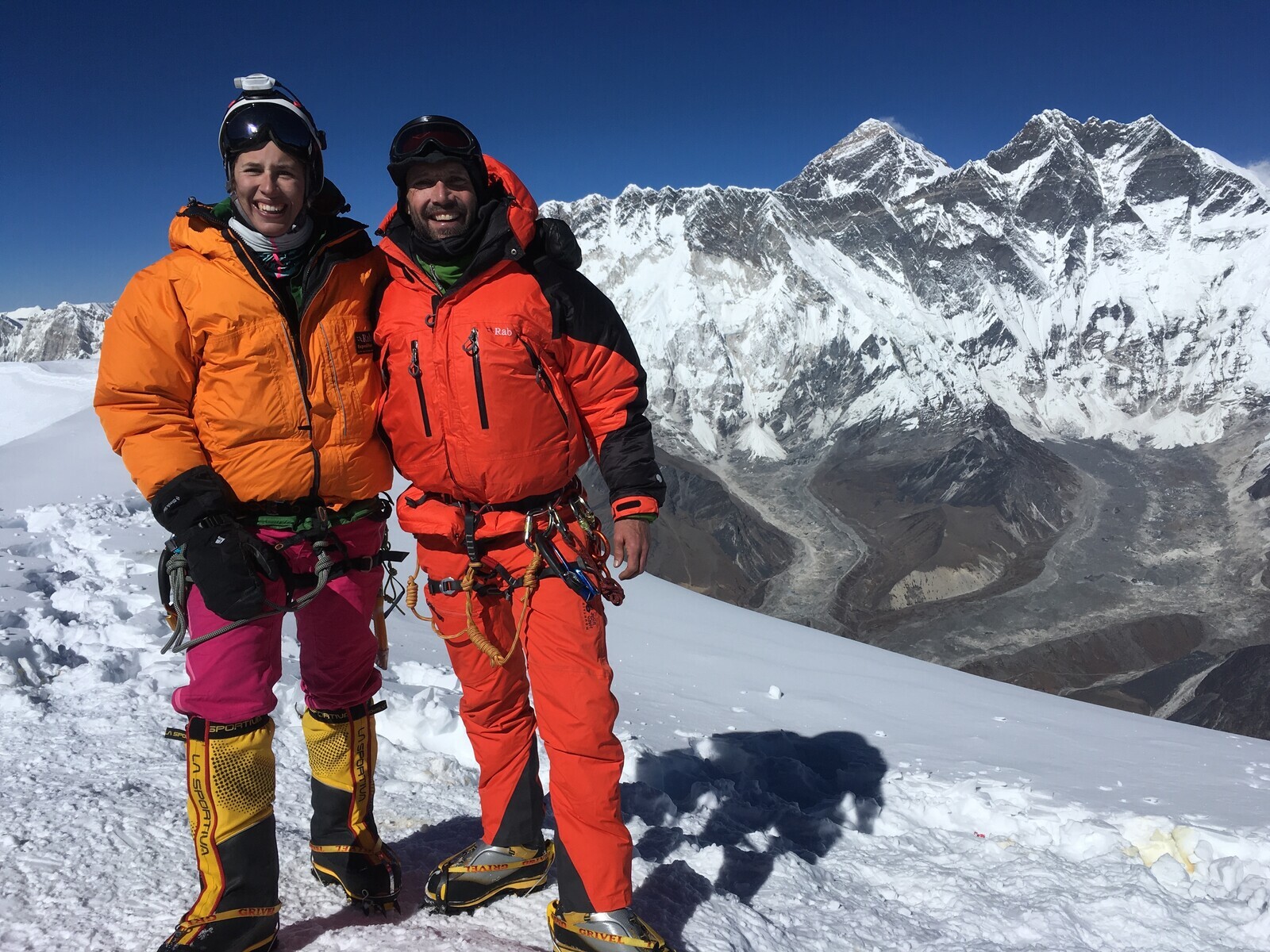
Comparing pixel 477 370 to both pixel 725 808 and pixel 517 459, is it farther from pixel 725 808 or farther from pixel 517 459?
pixel 725 808

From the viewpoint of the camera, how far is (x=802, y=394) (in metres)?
190

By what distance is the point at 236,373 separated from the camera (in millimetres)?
3043

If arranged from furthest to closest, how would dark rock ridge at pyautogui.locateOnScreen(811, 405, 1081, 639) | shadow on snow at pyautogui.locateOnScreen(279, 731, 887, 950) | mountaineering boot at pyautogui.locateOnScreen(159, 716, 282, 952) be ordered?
dark rock ridge at pyautogui.locateOnScreen(811, 405, 1081, 639)
shadow on snow at pyautogui.locateOnScreen(279, 731, 887, 950)
mountaineering boot at pyautogui.locateOnScreen(159, 716, 282, 952)

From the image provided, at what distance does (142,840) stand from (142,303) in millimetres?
2390

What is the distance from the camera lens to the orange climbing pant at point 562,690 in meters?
3.28

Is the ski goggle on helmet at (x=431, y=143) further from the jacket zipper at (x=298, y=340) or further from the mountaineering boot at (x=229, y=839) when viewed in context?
the mountaineering boot at (x=229, y=839)

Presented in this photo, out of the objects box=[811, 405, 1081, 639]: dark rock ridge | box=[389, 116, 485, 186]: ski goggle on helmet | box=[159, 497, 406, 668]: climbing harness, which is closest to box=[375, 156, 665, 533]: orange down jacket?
box=[389, 116, 485, 186]: ski goggle on helmet

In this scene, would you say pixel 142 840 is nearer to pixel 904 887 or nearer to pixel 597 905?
pixel 597 905

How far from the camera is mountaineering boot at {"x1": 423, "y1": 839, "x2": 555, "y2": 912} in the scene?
3.53 metres

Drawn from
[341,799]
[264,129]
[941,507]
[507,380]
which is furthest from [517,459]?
[941,507]

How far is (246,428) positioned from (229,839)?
60.1 inches

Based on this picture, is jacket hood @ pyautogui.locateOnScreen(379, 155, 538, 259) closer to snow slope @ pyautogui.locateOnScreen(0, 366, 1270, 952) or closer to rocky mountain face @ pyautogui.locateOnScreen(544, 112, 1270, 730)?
snow slope @ pyautogui.locateOnScreen(0, 366, 1270, 952)

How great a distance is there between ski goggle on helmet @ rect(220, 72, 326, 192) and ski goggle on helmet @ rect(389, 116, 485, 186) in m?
0.30

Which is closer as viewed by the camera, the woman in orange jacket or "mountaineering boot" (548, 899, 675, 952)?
the woman in orange jacket
